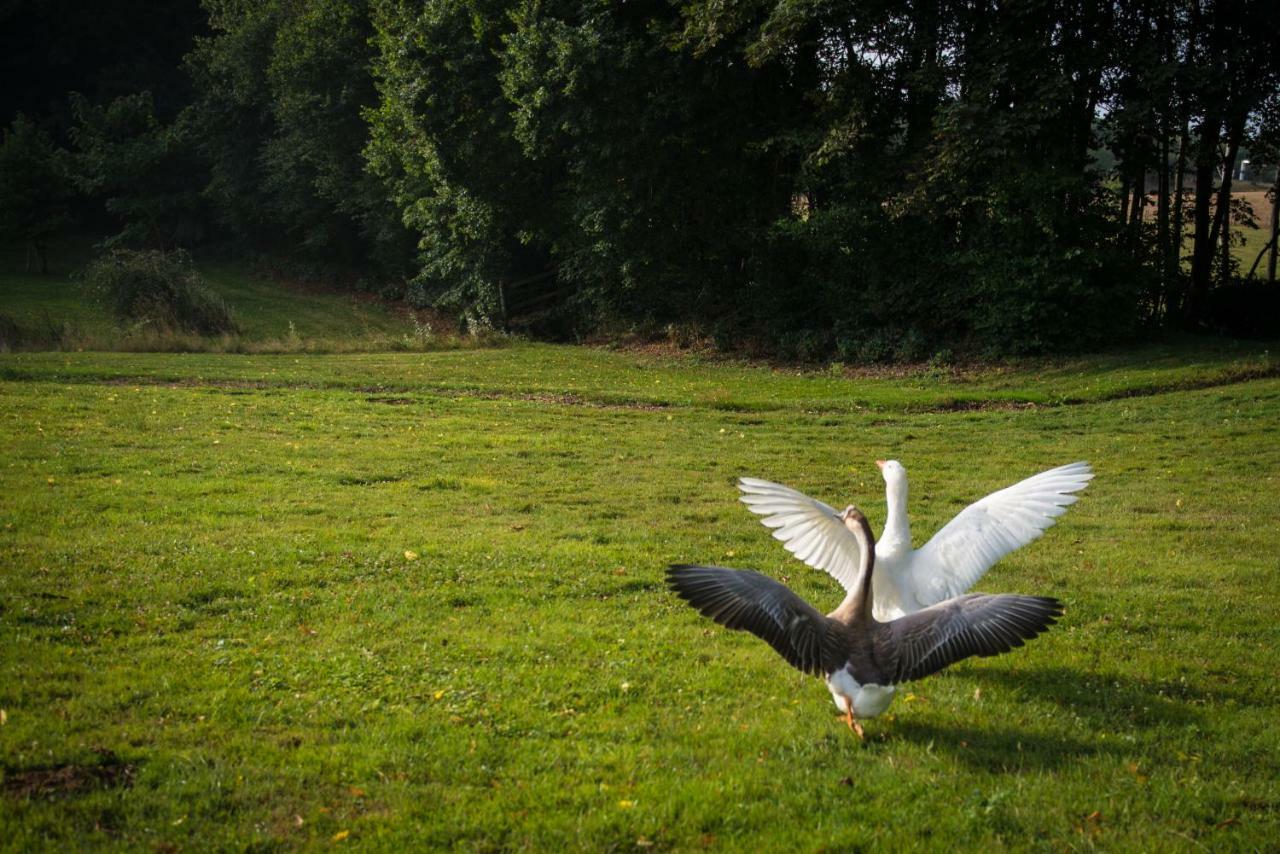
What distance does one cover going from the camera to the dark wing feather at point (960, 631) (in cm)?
502

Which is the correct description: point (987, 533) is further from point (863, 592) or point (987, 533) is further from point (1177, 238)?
point (1177, 238)

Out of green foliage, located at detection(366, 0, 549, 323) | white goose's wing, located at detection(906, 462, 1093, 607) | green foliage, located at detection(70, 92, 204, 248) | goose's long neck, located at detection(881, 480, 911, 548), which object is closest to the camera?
white goose's wing, located at detection(906, 462, 1093, 607)

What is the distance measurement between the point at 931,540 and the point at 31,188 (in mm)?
50484

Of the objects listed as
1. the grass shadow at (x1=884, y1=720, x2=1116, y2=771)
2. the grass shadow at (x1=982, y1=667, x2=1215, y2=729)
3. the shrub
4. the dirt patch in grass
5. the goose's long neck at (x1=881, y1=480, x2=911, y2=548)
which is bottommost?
the dirt patch in grass

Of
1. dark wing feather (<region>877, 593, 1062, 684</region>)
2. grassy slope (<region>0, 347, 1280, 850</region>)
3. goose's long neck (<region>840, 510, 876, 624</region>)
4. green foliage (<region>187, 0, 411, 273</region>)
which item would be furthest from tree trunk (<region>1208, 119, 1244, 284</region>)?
green foliage (<region>187, 0, 411, 273</region>)

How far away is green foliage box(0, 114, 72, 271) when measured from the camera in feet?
146

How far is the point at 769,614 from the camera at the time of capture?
5.23 m

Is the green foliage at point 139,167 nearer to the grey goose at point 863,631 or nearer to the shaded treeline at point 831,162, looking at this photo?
the shaded treeline at point 831,162

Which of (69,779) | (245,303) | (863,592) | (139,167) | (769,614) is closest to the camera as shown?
(69,779)

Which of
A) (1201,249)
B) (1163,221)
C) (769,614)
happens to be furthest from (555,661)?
(1201,249)

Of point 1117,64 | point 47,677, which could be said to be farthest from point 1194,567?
point 1117,64

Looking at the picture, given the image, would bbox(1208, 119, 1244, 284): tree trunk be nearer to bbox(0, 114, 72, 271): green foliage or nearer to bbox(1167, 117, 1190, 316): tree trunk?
bbox(1167, 117, 1190, 316): tree trunk

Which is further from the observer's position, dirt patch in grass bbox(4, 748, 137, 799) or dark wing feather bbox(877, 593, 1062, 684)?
dark wing feather bbox(877, 593, 1062, 684)

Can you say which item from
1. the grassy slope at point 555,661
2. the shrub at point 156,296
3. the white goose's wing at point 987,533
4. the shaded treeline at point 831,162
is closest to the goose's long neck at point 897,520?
the white goose's wing at point 987,533
